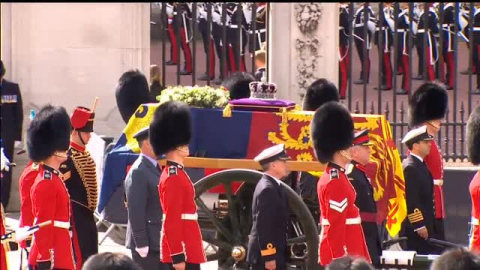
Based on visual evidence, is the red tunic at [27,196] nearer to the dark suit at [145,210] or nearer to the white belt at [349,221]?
the dark suit at [145,210]

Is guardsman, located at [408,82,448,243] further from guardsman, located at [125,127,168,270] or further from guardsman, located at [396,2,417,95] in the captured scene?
guardsman, located at [396,2,417,95]

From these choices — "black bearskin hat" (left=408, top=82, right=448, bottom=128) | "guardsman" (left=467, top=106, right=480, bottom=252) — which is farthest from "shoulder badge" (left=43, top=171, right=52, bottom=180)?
"black bearskin hat" (left=408, top=82, right=448, bottom=128)

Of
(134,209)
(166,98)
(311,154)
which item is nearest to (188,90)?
(166,98)

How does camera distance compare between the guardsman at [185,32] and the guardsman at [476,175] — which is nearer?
the guardsman at [476,175]

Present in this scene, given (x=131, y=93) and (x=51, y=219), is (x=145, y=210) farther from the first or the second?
(x=131, y=93)

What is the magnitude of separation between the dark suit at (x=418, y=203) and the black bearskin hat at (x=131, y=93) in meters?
2.53

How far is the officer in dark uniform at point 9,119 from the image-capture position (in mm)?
12750

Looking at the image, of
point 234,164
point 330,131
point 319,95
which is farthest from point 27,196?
point 319,95

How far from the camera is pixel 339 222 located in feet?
28.2

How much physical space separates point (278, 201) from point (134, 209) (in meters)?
0.81

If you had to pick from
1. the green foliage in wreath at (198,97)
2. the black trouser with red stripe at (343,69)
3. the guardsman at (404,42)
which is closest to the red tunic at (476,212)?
the green foliage in wreath at (198,97)

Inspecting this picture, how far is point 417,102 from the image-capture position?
35.8 feet

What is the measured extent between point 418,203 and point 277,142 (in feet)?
3.14

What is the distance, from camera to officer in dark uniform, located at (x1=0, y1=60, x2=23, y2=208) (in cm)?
1275
